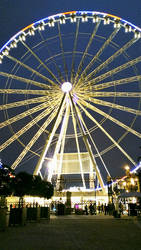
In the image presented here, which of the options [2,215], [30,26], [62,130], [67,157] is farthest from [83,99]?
[67,157]

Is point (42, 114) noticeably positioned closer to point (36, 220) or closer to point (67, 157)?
point (36, 220)

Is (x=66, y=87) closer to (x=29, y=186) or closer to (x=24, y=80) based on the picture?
(x=24, y=80)

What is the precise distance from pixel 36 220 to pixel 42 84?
12.7m

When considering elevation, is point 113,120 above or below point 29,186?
above

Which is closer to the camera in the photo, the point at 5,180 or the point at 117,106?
the point at 5,180

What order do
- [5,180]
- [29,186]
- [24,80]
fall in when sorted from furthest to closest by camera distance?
[24,80] < [29,186] < [5,180]

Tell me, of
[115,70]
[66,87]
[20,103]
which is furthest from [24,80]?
[115,70]

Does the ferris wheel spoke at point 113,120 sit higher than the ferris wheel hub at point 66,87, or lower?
lower

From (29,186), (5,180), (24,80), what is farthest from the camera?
(24,80)

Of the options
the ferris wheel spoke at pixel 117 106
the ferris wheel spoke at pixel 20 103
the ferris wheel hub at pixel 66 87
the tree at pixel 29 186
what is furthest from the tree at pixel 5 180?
the ferris wheel spoke at pixel 117 106

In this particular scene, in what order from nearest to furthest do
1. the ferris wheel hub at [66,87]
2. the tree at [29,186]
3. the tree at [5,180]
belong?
the tree at [5,180], the tree at [29,186], the ferris wheel hub at [66,87]

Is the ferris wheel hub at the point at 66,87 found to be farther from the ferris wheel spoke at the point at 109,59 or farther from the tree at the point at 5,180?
the tree at the point at 5,180

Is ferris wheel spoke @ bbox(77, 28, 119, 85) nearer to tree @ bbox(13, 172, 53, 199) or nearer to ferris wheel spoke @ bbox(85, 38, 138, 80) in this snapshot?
ferris wheel spoke @ bbox(85, 38, 138, 80)

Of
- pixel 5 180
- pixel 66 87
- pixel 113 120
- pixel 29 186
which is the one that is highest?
pixel 66 87
